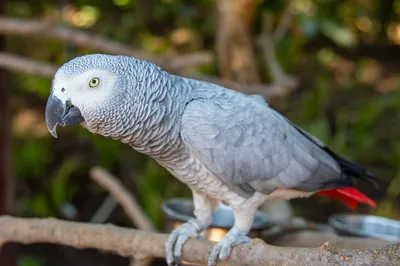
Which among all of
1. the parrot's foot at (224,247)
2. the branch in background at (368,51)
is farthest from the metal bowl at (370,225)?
the branch in background at (368,51)

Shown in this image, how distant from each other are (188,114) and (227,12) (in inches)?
42.7

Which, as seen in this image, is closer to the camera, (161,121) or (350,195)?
(161,121)

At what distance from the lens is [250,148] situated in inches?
36.6

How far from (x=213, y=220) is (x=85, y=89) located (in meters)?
0.54

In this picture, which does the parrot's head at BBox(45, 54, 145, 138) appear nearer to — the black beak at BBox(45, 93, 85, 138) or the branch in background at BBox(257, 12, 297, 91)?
the black beak at BBox(45, 93, 85, 138)

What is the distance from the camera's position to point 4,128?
1.59 meters

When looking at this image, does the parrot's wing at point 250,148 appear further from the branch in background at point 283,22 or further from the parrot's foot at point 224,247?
the branch in background at point 283,22

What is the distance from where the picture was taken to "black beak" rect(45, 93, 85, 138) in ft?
2.65

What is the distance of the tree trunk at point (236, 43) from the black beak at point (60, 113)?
1144 mm

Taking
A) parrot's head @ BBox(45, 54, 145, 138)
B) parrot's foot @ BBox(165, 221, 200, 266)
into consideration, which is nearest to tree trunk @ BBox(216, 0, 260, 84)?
parrot's foot @ BBox(165, 221, 200, 266)

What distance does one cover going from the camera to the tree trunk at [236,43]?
189 centimetres

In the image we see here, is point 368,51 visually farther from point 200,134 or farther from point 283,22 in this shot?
point 200,134

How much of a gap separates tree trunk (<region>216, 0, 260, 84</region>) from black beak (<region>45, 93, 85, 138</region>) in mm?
1144

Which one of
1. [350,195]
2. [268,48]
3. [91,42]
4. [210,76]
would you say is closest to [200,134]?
[350,195]
